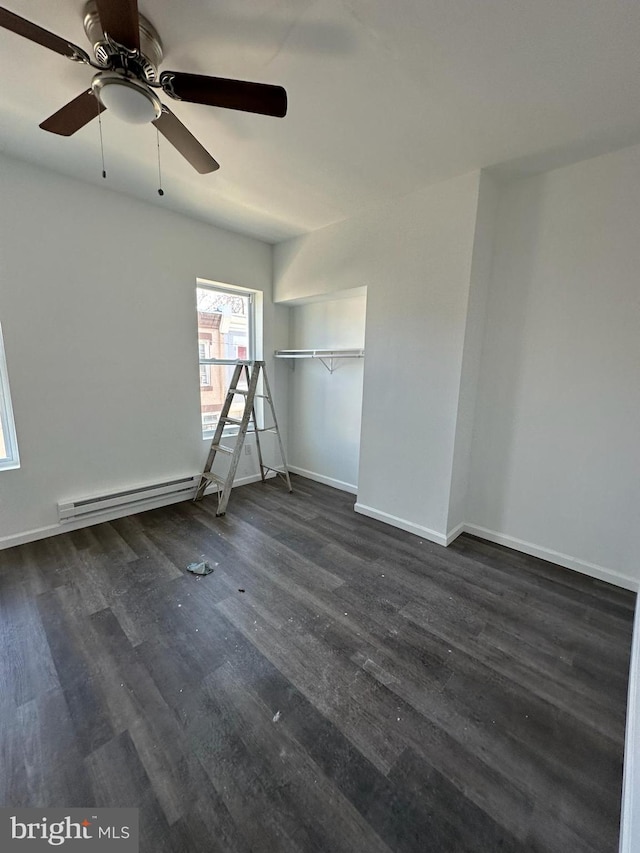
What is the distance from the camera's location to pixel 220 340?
3.57m

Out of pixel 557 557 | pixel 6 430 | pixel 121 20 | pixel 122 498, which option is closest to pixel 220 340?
pixel 122 498

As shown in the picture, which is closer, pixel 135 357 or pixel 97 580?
pixel 97 580

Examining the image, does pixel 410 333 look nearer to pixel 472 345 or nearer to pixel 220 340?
pixel 472 345

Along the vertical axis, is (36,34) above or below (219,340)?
above

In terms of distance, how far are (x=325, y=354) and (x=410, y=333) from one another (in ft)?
3.52

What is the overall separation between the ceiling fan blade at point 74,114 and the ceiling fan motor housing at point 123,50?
0.18 m

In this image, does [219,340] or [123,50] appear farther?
[219,340]

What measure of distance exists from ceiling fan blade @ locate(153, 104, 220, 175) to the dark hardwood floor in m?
2.40

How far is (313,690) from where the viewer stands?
4.75 ft

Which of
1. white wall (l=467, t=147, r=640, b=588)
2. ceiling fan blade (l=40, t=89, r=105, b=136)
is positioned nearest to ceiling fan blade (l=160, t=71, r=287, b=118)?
ceiling fan blade (l=40, t=89, r=105, b=136)

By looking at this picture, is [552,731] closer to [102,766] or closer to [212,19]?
[102,766]

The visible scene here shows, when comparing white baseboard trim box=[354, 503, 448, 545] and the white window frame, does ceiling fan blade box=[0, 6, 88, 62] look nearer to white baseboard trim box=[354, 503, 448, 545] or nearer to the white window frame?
the white window frame

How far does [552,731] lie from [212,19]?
3.02 m

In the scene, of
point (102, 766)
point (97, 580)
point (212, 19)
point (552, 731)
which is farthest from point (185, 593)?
point (212, 19)
